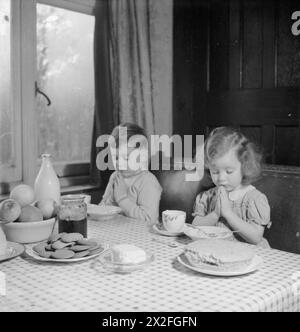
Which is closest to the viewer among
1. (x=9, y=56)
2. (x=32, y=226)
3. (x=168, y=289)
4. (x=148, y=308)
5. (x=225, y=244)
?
(x=148, y=308)

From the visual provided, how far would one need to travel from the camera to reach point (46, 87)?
8.97 ft

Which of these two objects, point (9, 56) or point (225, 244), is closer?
point (225, 244)

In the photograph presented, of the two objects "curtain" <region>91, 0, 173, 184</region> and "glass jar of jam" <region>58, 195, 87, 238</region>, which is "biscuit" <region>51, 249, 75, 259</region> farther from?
"curtain" <region>91, 0, 173, 184</region>

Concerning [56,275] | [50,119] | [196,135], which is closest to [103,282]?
[56,275]

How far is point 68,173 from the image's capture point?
283 cm

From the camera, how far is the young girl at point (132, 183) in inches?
87.7

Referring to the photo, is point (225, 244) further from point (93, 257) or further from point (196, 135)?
point (196, 135)

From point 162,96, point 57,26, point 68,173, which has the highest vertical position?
point 57,26

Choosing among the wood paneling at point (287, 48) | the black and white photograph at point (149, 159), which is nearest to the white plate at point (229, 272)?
the black and white photograph at point (149, 159)

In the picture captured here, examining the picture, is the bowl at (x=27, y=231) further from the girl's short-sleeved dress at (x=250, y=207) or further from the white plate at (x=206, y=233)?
the girl's short-sleeved dress at (x=250, y=207)

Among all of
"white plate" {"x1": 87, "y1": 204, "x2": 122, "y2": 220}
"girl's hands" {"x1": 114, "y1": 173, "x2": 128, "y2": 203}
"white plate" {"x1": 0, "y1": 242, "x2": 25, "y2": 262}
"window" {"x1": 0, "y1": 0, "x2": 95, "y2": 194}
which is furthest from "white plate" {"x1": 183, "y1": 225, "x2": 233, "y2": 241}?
"window" {"x1": 0, "y1": 0, "x2": 95, "y2": 194}

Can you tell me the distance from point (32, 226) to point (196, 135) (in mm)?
2012

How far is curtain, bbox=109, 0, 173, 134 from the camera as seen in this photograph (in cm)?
277

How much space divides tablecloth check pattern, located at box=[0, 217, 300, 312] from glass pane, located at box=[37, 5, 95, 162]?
159cm
